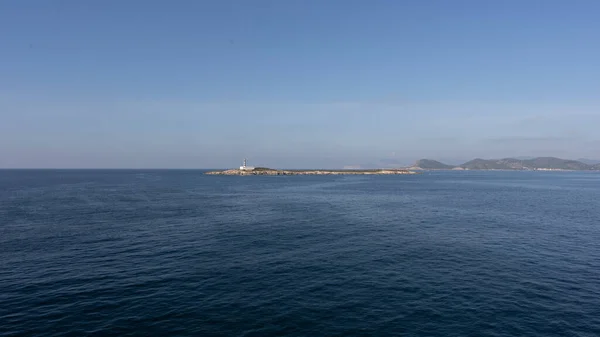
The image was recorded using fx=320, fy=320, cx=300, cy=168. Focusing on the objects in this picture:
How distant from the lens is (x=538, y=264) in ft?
127

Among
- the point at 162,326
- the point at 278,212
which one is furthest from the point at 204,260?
the point at 278,212

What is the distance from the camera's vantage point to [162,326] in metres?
24.3

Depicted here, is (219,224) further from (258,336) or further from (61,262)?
(258,336)

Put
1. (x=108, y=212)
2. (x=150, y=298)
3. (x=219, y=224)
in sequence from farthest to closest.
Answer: (x=108, y=212) → (x=219, y=224) → (x=150, y=298)

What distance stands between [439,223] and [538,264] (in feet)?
82.3

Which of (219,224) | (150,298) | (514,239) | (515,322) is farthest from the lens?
(219,224)

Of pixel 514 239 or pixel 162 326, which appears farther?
pixel 514 239

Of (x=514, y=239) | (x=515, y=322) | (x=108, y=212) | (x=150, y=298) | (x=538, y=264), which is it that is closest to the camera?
(x=515, y=322)

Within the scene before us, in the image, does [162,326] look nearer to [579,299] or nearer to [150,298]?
[150,298]

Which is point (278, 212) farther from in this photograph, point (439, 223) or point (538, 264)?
point (538, 264)

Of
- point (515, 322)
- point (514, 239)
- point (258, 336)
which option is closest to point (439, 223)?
point (514, 239)

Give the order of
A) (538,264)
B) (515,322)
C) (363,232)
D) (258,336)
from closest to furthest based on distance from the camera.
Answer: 1. (258,336)
2. (515,322)
3. (538,264)
4. (363,232)

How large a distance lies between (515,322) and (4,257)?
186 ft

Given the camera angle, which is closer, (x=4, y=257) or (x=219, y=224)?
(x=4, y=257)
